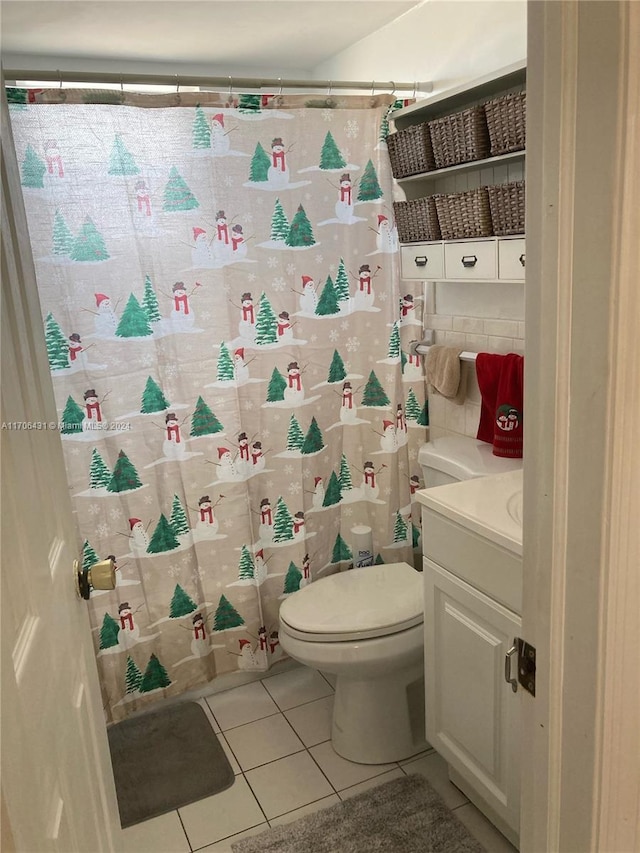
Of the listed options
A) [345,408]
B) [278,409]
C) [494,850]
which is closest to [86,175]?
[278,409]

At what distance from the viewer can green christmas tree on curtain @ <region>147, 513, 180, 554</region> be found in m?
2.33

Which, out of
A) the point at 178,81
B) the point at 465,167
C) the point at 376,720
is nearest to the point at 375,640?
the point at 376,720

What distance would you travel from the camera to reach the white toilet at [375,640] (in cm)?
205

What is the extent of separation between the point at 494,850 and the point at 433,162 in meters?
1.93

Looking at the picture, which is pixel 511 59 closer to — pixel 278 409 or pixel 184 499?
pixel 278 409

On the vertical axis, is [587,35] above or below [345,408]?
above

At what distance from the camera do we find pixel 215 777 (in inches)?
84.3

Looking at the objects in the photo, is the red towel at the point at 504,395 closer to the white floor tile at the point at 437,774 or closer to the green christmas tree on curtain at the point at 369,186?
the green christmas tree on curtain at the point at 369,186

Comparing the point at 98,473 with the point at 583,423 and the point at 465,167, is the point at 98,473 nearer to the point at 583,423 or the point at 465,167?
the point at 465,167

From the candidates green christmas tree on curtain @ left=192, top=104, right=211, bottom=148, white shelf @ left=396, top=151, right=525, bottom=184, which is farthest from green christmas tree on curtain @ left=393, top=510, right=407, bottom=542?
green christmas tree on curtain @ left=192, top=104, right=211, bottom=148

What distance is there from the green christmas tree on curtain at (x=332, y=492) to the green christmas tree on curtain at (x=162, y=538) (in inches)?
22.2

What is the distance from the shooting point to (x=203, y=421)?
2324mm

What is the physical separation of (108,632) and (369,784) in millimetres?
938

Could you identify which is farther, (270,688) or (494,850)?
(270,688)
